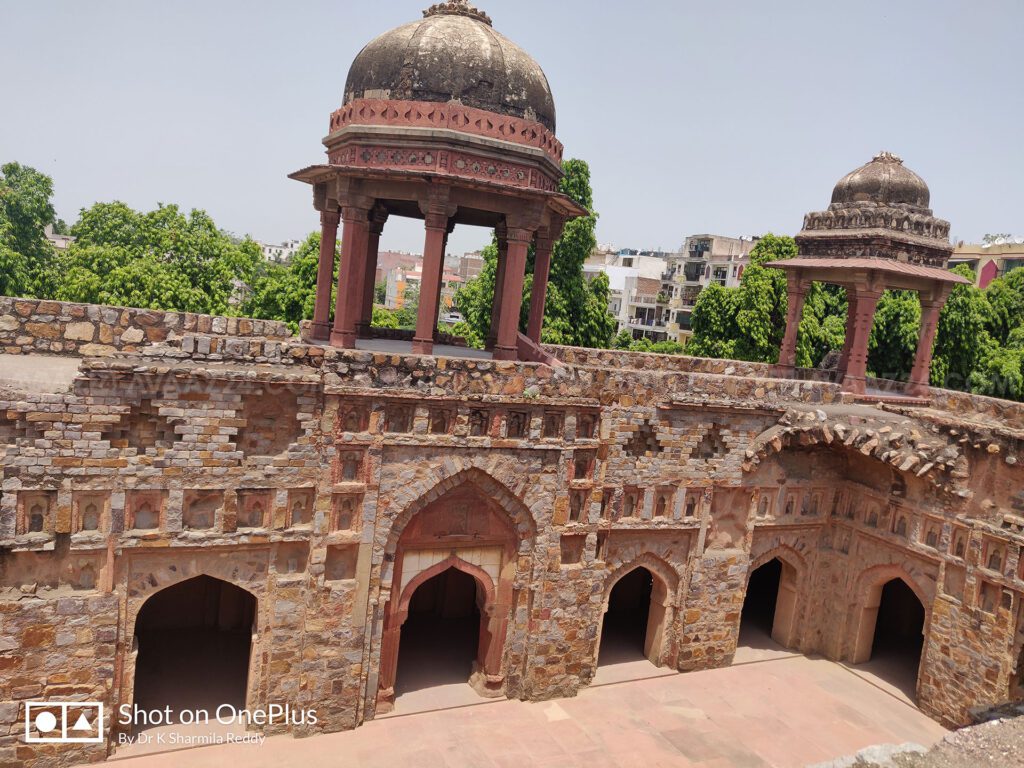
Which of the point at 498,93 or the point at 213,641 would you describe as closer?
the point at 498,93

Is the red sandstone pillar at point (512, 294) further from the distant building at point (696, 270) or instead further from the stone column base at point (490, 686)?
the distant building at point (696, 270)

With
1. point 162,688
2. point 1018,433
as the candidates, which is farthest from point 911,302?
point 162,688

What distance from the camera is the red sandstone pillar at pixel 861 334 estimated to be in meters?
16.4

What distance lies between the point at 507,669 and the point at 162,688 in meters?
5.51

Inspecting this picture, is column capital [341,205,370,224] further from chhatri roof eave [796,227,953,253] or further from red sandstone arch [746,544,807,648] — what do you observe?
chhatri roof eave [796,227,953,253]

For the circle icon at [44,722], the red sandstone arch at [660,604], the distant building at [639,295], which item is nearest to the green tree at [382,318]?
the red sandstone arch at [660,604]

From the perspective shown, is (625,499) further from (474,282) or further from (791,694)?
(474,282)

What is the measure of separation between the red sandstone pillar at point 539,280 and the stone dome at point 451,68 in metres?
2.16

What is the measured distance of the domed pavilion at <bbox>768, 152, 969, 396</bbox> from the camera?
16484mm

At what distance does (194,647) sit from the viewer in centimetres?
1405

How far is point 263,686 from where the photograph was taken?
37.3ft

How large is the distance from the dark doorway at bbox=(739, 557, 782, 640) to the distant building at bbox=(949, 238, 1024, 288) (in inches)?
1505

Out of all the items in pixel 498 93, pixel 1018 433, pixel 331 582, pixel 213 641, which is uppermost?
pixel 498 93

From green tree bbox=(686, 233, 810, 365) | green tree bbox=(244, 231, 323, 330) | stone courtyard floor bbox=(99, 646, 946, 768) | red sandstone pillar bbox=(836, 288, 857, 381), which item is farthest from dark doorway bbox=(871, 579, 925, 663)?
green tree bbox=(244, 231, 323, 330)
